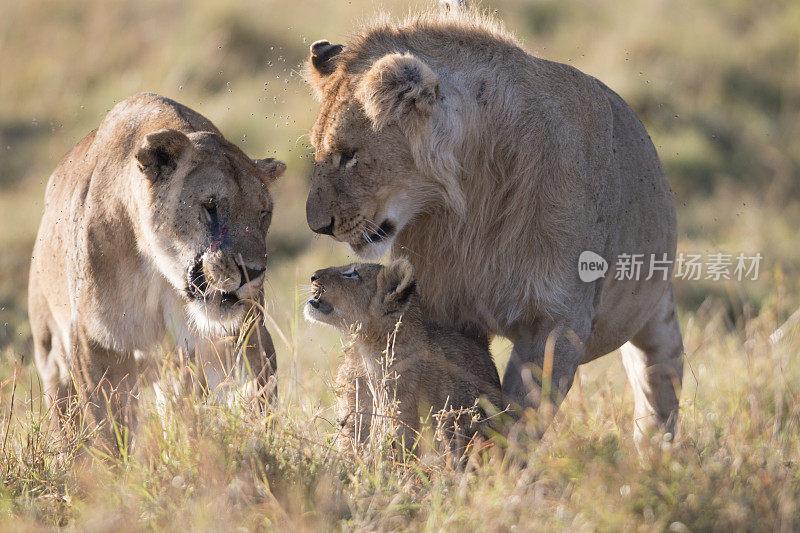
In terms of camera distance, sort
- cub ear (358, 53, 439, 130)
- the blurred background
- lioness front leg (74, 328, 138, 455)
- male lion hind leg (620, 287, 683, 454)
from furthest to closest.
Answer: the blurred background, male lion hind leg (620, 287, 683, 454), lioness front leg (74, 328, 138, 455), cub ear (358, 53, 439, 130)

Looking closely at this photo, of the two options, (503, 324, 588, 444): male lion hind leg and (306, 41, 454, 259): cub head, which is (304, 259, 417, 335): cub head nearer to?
(306, 41, 454, 259): cub head

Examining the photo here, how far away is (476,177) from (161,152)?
1.24 metres

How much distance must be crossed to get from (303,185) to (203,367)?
19.6ft

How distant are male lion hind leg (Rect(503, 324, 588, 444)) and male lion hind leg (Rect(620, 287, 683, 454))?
1.36 m

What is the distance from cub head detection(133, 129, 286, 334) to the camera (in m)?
3.86

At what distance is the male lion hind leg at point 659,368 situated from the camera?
5.35 m

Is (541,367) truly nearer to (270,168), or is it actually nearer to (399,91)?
(399,91)

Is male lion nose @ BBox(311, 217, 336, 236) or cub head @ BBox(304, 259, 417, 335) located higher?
male lion nose @ BBox(311, 217, 336, 236)

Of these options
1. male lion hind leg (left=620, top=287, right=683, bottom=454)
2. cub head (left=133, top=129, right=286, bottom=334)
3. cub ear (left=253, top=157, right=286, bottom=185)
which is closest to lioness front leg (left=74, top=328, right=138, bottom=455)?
cub head (left=133, top=129, right=286, bottom=334)

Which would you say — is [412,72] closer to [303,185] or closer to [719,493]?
[719,493]

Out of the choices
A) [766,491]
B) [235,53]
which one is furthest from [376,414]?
[235,53]

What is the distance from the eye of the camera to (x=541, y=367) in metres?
4.03

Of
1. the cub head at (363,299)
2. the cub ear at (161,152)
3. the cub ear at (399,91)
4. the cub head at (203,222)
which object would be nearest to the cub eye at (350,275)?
the cub head at (363,299)

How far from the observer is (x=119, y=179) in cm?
420
